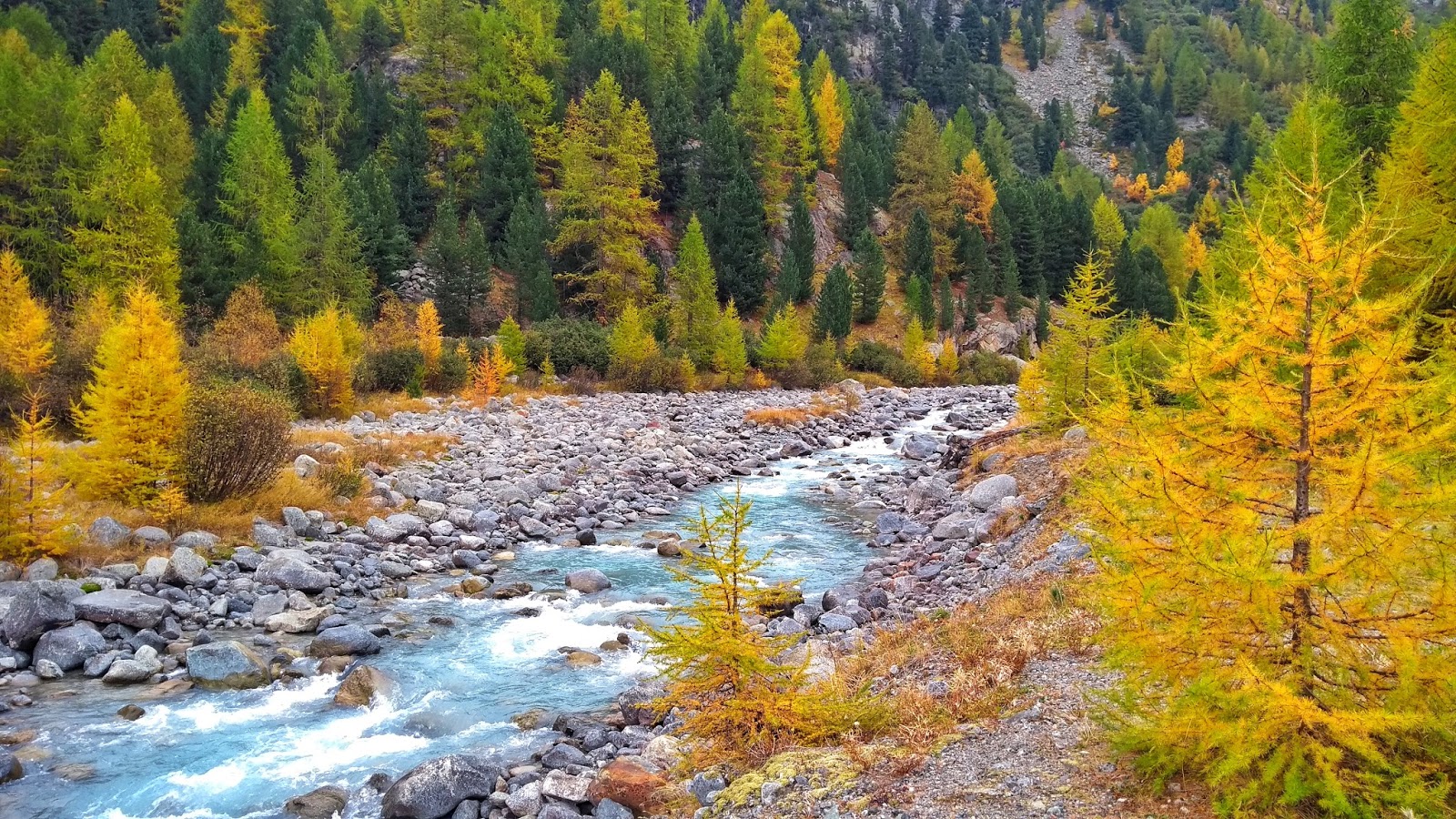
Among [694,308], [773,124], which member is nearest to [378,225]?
[694,308]

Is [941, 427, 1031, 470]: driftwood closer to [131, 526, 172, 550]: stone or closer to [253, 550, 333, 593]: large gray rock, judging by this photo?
[253, 550, 333, 593]: large gray rock

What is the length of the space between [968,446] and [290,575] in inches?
729

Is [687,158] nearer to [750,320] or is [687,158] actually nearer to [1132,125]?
[750,320]

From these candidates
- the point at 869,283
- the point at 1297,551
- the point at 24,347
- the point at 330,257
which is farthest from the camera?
the point at 869,283

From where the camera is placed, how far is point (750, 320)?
56094mm

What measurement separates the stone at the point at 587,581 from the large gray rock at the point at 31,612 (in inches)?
270

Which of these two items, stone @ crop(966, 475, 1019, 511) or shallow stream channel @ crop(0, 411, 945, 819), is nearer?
shallow stream channel @ crop(0, 411, 945, 819)

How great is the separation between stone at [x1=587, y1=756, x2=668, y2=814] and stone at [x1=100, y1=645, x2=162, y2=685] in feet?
21.4

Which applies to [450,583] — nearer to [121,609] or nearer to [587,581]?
[587,581]

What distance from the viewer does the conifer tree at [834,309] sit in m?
53.2

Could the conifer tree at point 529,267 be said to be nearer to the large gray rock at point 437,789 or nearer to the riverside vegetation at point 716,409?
the riverside vegetation at point 716,409

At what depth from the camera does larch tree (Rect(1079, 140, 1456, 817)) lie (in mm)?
3764

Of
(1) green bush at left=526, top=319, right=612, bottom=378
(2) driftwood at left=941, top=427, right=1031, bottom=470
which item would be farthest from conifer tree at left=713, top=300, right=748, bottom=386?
(2) driftwood at left=941, top=427, right=1031, bottom=470

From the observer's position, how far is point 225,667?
9.92 metres
